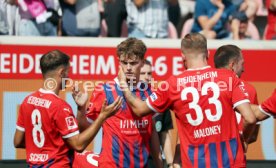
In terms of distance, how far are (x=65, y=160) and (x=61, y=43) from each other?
3043 millimetres

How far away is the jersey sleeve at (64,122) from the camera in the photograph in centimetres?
694

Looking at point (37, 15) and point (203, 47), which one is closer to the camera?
point (203, 47)

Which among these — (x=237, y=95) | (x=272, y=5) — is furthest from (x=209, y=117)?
(x=272, y=5)

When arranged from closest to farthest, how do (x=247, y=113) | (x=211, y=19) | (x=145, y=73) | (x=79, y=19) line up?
(x=247, y=113) < (x=145, y=73) < (x=79, y=19) < (x=211, y=19)

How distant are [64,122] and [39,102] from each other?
317 millimetres

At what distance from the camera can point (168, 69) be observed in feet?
32.8

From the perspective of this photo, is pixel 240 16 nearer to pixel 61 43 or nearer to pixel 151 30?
pixel 151 30

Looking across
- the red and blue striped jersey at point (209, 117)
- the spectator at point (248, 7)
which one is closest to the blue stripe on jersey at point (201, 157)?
the red and blue striped jersey at point (209, 117)

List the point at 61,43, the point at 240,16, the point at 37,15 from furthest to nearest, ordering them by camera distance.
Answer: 1. the point at 240,16
2. the point at 37,15
3. the point at 61,43

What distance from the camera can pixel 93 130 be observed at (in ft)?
22.5

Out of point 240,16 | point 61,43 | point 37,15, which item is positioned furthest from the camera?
point 240,16

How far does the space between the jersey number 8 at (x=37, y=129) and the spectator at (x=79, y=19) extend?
4.01m

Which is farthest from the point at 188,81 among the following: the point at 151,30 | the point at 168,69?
the point at 151,30

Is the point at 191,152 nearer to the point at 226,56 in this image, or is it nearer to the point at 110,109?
the point at 110,109
